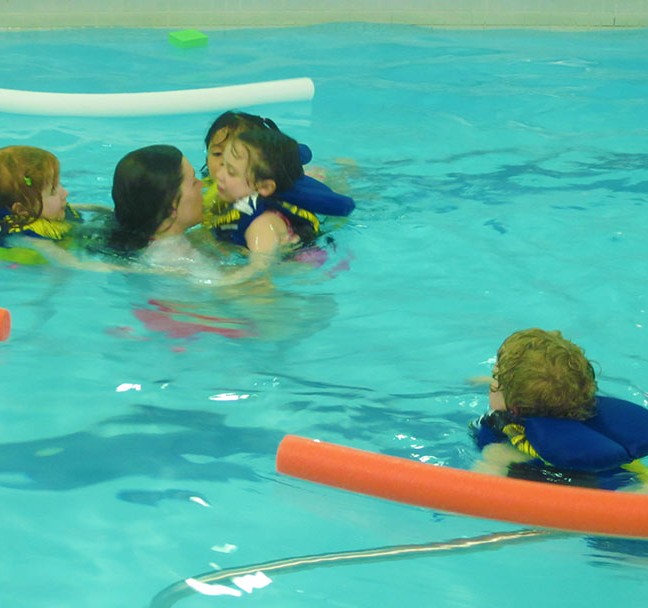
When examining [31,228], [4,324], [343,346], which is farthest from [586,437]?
[31,228]

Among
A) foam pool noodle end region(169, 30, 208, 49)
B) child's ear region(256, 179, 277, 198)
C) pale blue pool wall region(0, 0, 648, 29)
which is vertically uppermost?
pale blue pool wall region(0, 0, 648, 29)

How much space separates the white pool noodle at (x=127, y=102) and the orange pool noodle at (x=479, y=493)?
411 cm

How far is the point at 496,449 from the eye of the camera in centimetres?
301

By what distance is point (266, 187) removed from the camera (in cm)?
462

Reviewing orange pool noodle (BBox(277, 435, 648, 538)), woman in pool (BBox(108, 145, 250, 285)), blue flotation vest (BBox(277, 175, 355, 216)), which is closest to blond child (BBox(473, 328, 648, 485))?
orange pool noodle (BBox(277, 435, 648, 538))

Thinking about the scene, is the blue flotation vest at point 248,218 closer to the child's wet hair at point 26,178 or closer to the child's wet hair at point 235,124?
the child's wet hair at point 235,124

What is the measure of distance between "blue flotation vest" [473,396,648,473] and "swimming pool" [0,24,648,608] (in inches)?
7.7

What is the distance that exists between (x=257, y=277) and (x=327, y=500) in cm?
166

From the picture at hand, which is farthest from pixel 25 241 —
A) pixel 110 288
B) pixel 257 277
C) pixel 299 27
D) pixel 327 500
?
pixel 299 27

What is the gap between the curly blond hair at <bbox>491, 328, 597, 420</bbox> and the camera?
2871mm

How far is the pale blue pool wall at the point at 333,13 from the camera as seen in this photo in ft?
28.6

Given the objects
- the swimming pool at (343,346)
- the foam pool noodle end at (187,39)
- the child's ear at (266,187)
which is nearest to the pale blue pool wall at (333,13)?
the foam pool noodle end at (187,39)

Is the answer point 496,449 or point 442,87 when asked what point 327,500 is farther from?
point 442,87

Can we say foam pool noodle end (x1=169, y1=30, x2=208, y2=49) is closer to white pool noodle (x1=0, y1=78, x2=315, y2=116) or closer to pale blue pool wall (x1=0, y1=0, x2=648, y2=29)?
pale blue pool wall (x1=0, y1=0, x2=648, y2=29)
